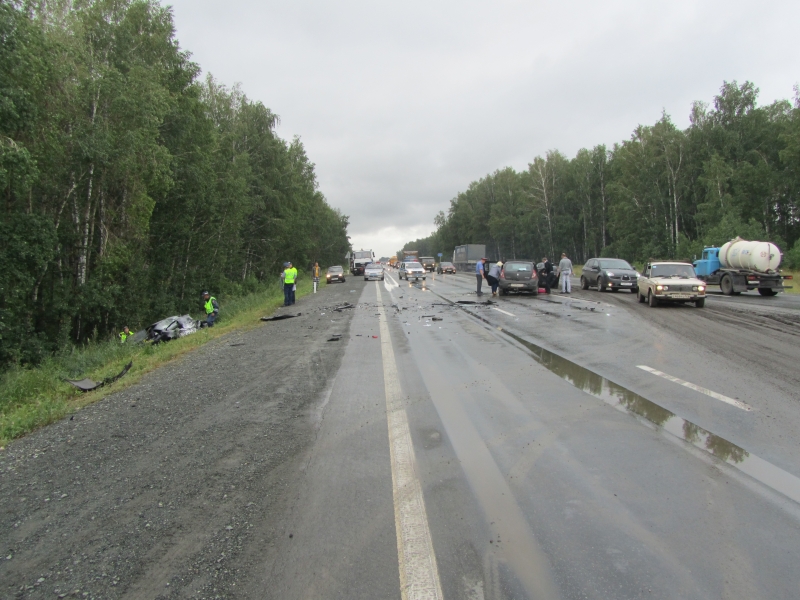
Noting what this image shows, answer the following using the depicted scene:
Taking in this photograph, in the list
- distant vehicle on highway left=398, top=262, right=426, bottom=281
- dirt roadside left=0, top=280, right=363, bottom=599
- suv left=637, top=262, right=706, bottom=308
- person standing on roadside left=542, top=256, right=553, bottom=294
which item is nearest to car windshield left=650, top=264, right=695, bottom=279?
suv left=637, top=262, right=706, bottom=308

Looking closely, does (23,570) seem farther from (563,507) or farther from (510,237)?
(510,237)

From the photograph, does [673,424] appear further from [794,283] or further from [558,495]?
[794,283]

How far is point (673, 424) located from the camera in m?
5.32

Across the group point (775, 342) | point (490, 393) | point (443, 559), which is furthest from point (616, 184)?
point (443, 559)

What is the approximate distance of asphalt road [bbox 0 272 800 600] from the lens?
287 cm

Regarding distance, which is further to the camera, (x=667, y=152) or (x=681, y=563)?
(x=667, y=152)

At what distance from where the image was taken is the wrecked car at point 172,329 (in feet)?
56.3

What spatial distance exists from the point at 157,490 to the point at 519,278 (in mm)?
22056

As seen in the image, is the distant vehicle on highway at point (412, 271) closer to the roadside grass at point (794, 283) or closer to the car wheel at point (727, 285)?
the car wheel at point (727, 285)

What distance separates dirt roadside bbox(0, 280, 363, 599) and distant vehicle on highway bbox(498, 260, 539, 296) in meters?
18.2

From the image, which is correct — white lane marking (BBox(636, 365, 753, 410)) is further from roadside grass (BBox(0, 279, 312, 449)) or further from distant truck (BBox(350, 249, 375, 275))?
distant truck (BBox(350, 249, 375, 275))

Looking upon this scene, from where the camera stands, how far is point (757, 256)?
896 inches

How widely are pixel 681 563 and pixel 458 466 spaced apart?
1786mm

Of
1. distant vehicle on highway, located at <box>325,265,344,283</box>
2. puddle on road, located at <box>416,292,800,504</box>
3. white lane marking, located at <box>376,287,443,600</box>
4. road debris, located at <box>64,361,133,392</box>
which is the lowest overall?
puddle on road, located at <box>416,292,800,504</box>
